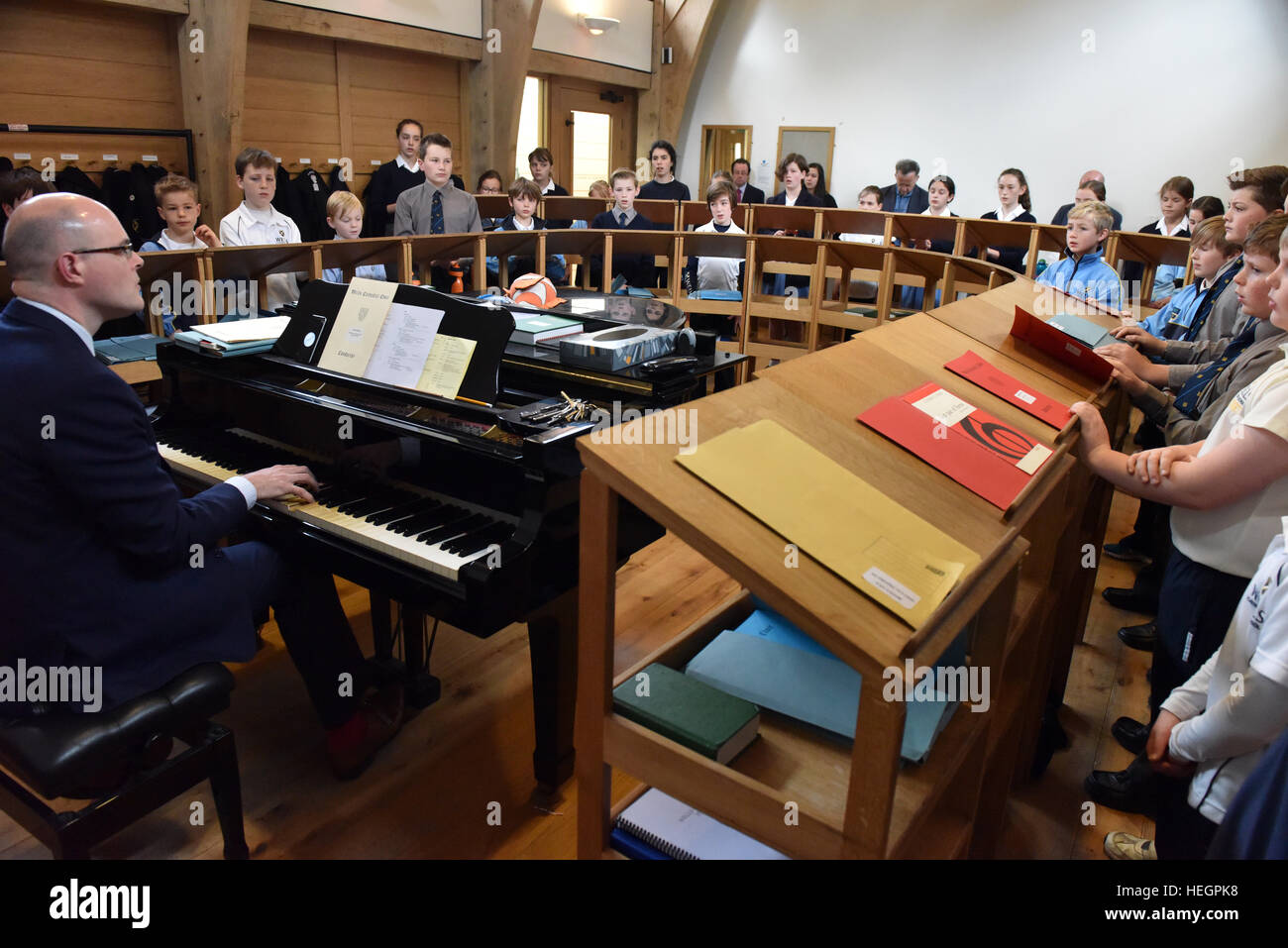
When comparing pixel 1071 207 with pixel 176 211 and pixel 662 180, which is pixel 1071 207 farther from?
pixel 176 211

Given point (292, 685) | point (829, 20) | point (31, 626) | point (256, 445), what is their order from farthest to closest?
point (829, 20) → point (292, 685) → point (256, 445) → point (31, 626)

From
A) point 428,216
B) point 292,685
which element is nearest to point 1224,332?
point 292,685

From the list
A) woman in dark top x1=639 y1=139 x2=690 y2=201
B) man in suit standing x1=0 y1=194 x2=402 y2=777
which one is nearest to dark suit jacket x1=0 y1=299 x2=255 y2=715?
man in suit standing x1=0 y1=194 x2=402 y2=777

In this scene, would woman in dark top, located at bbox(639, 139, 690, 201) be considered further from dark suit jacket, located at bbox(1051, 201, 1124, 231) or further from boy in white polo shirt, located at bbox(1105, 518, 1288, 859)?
boy in white polo shirt, located at bbox(1105, 518, 1288, 859)

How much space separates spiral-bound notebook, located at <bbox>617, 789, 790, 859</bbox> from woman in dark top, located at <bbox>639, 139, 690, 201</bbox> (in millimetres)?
6374

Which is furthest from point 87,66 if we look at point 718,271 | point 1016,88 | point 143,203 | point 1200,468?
point 1016,88

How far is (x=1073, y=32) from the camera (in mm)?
8094

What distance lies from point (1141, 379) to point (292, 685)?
2.62 m

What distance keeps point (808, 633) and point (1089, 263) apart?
3.63 metres

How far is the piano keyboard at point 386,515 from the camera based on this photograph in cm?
188

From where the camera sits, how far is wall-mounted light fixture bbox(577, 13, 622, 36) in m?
8.88
